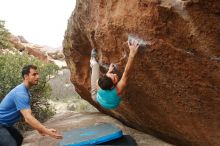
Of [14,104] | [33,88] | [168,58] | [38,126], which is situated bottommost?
[33,88]

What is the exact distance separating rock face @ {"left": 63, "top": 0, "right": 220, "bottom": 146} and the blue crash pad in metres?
0.53

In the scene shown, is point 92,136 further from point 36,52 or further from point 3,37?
point 36,52

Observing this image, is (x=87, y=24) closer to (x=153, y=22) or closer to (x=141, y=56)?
(x=141, y=56)

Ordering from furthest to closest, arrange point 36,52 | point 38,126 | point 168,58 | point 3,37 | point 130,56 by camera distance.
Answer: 1. point 36,52
2. point 3,37
3. point 38,126
4. point 130,56
5. point 168,58

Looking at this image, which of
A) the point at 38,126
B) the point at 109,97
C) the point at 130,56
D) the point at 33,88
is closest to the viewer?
the point at 130,56

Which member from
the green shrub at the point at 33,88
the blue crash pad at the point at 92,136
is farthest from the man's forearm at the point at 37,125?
the green shrub at the point at 33,88

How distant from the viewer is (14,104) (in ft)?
19.6

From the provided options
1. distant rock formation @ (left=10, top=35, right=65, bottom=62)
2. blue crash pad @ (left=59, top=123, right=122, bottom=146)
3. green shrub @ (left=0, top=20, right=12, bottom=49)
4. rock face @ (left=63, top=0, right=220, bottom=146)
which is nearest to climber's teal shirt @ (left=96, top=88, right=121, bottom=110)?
rock face @ (left=63, top=0, right=220, bottom=146)

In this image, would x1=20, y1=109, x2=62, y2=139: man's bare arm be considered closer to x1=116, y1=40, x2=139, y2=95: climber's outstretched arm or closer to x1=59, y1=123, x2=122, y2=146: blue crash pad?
x1=59, y1=123, x2=122, y2=146: blue crash pad

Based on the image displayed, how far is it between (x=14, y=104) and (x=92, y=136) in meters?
1.30

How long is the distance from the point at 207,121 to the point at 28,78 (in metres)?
2.77

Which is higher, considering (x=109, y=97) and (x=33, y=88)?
(x=109, y=97)

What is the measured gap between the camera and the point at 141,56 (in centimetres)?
486

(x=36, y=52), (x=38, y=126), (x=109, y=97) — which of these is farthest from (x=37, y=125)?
(x=36, y=52)
